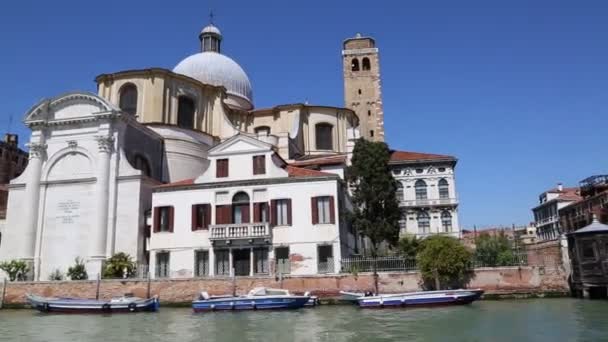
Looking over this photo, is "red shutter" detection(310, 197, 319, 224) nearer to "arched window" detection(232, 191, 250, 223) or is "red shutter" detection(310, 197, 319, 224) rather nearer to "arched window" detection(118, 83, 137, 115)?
"arched window" detection(232, 191, 250, 223)

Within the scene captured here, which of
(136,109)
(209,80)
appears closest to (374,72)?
(209,80)

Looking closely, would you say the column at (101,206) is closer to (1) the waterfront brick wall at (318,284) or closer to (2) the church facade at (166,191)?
(2) the church facade at (166,191)

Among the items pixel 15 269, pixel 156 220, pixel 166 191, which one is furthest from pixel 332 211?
pixel 15 269

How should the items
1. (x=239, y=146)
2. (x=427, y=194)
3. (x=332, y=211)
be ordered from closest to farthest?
(x=332, y=211), (x=239, y=146), (x=427, y=194)

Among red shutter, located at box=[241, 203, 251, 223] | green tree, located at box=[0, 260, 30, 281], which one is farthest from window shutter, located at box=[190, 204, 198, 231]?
green tree, located at box=[0, 260, 30, 281]

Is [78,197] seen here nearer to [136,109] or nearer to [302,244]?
[136,109]

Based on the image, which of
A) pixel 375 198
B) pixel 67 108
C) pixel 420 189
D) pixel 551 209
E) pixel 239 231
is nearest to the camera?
pixel 239 231

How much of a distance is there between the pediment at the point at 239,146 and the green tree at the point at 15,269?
12546 millimetres

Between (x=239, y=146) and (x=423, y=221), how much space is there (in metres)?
25.5

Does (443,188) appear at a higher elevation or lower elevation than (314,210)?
higher

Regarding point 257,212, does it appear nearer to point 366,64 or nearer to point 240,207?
point 240,207

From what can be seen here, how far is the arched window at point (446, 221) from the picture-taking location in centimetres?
4878

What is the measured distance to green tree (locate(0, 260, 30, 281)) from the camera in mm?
→ 29859

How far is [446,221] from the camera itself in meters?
49.1
